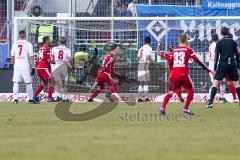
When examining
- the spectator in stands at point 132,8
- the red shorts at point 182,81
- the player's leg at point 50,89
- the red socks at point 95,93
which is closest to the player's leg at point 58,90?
the player's leg at point 50,89

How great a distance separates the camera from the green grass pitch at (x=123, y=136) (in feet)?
42.4

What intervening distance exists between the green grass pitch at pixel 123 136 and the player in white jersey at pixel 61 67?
7.15m

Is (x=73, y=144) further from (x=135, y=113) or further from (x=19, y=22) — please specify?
(x=19, y=22)

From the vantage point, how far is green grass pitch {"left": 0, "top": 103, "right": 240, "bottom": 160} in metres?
12.9

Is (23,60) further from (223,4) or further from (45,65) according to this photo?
(223,4)

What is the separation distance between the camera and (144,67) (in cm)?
3116

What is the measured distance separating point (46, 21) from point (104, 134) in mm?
16568

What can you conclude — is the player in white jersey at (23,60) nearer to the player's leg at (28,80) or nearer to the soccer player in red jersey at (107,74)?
the player's leg at (28,80)

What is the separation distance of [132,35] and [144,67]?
1718 millimetres

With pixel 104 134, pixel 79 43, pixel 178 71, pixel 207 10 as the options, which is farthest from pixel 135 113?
pixel 207 10

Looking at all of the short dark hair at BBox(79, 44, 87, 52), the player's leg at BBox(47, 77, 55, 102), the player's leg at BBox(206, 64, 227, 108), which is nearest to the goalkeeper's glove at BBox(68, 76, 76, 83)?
the short dark hair at BBox(79, 44, 87, 52)

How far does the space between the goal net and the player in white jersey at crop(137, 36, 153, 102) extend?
0.45 m

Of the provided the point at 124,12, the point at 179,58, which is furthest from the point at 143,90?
the point at 179,58

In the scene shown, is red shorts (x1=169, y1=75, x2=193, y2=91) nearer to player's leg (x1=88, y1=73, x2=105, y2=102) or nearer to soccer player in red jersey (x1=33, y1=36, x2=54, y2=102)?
player's leg (x1=88, y1=73, x2=105, y2=102)
